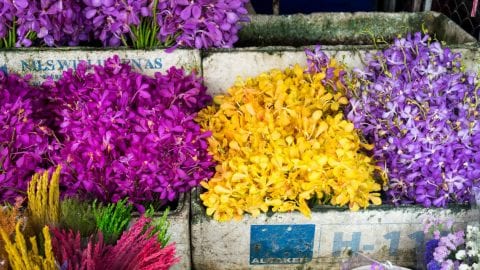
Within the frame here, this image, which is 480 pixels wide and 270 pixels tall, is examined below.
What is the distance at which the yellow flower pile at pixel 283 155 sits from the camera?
1.92 m

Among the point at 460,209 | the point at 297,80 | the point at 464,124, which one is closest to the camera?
the point at 464,124

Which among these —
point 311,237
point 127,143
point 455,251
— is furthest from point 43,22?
point 455,251

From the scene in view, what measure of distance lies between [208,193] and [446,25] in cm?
164

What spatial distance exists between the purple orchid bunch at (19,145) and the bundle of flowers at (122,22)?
16.0 inches

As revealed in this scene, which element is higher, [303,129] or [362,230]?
[303,129]

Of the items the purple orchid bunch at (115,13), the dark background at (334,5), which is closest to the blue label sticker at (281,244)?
the purple orchid bunch at (115,13)

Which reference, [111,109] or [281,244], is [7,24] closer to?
[111,109]

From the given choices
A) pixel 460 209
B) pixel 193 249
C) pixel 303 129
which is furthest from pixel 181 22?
pixel 460 209

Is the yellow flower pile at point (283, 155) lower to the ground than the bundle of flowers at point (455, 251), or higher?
higher

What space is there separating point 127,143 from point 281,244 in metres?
0.72

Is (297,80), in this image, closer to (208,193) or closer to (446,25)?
(208,193)

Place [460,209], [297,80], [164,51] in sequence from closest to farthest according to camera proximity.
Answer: [460,209] < [297,80] < [164,51]

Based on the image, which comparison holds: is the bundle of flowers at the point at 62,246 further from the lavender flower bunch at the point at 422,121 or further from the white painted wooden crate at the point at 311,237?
the lavender flower bunch at the point at 422,121

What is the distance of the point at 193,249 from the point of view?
2.14 m
